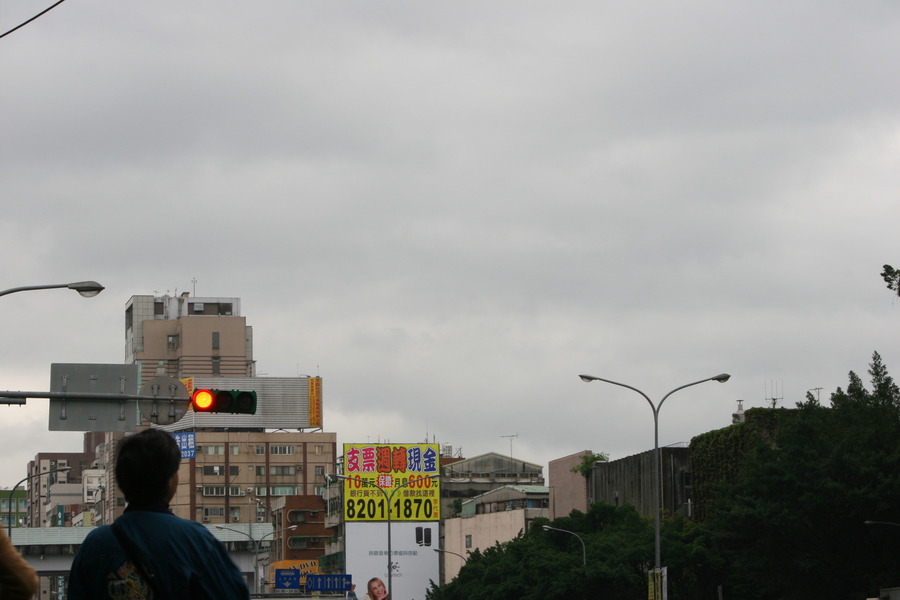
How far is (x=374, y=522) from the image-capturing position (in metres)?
102

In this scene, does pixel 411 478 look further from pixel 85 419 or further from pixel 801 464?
pixel 85 419

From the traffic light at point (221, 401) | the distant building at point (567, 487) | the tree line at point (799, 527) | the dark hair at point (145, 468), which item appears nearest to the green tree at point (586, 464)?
the distant building at point (567, 487)

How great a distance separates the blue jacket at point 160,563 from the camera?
462 cm

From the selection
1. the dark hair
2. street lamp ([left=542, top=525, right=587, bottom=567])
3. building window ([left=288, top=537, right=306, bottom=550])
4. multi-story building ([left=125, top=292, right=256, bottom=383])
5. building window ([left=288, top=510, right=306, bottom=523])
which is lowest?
building window ([left=288, top=537, right=306, bottom=550])

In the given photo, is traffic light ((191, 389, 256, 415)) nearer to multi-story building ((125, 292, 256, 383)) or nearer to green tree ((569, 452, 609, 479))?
green tree ((569, 452, 609, 479))

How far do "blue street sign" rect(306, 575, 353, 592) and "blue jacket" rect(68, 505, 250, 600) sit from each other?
68.7 m

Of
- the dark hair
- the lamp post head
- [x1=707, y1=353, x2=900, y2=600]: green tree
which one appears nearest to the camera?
the dark hair

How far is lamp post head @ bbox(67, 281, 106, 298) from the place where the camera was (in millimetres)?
22656

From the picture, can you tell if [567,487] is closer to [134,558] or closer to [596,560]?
[596,560]

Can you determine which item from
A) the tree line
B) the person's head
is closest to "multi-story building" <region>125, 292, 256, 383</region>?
the person's head

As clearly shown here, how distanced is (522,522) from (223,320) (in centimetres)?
6567

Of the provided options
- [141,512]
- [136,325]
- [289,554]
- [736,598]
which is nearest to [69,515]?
[136,325]

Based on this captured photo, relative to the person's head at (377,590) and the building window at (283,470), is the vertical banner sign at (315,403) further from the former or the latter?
the person's head at (377,590)

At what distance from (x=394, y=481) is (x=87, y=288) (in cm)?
7983
